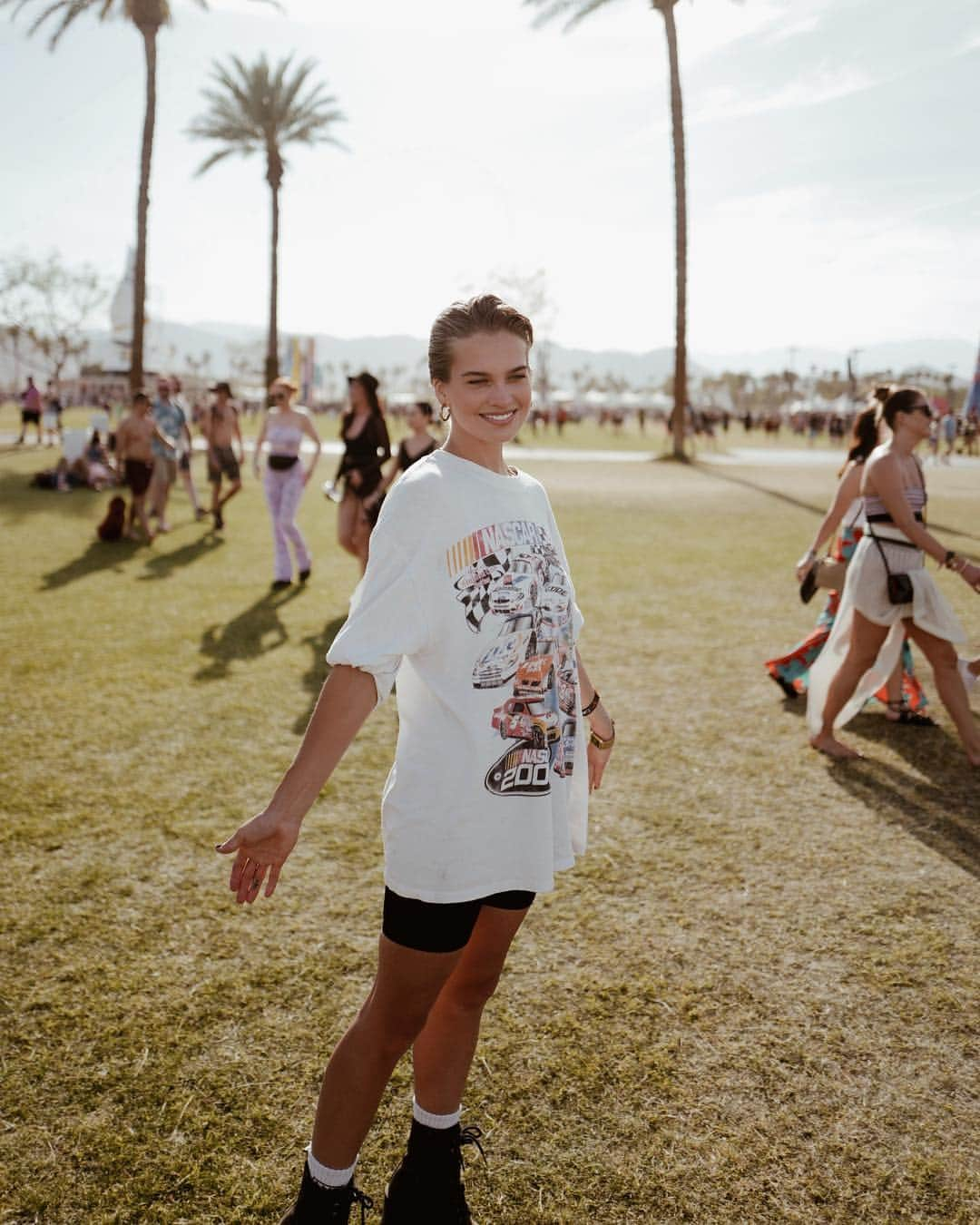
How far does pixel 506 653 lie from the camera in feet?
6.06

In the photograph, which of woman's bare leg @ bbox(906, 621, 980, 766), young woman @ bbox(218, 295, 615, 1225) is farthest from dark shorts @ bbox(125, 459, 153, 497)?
young woman @ bbox(218, 295, 615, 1225)

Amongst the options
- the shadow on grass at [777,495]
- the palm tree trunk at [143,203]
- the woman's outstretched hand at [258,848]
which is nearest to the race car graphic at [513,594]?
the woman's outstretched hand at [258,848]

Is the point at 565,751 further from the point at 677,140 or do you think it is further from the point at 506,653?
the point at 677,140

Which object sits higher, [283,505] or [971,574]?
[283,505]

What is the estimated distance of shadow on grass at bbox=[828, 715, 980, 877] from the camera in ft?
13.9

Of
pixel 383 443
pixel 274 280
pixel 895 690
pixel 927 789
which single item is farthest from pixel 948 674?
pixel 274 280

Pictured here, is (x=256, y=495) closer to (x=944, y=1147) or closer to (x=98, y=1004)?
(x=98, y=1004)

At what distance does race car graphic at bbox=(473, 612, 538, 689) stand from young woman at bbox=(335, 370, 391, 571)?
21.6 ft

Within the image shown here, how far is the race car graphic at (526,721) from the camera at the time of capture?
1.86 meters

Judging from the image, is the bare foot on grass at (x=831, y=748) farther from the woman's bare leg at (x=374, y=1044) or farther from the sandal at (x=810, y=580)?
the woman's bare leg at (x=374, y=1044)

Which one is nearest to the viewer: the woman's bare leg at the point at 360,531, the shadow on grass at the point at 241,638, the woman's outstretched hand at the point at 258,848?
the woman's outstretched hand at the point at 258,848

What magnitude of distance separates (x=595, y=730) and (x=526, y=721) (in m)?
0.58

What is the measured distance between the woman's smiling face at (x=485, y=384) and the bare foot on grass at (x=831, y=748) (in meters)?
4.06

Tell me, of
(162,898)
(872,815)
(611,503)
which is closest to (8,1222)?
(162,898)
